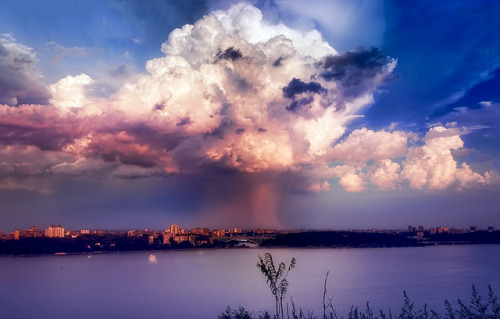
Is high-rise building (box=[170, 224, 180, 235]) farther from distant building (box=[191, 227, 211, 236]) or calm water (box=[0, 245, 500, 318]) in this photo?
calm water (box=[0, 245, 500, 318])

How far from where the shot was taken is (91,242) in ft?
260

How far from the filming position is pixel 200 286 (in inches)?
1479

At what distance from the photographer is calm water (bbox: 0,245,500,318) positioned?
89.2ft

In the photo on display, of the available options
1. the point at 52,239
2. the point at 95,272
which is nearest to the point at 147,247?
the point at 52,239

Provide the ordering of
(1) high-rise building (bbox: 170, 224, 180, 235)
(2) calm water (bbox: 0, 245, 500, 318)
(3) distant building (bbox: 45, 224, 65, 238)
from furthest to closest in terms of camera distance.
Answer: (1) high-rise building (bbox: 170, 224, 180, 235) → (3) distant building (bbox: 45, 224, 65, 238) → (2) calm water (bbox: 0, 245, 500, 318)

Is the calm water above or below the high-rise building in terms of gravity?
below

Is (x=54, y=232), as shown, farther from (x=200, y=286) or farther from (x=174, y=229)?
(x=200, y=286)

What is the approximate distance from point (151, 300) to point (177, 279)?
37.4 feet

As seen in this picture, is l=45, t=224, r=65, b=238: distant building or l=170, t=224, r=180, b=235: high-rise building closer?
l=45, t=224, r=65, b=238: distant building

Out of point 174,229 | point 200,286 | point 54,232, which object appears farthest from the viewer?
point 174,229

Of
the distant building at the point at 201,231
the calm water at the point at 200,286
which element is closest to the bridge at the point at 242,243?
the distant building at the point at 201,231

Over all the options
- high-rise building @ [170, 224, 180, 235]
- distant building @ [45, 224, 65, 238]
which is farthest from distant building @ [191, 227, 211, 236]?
distant building @ [45, 224, 65, 238]

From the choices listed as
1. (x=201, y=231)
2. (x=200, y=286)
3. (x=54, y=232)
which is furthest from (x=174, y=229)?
(x=200, y=286)

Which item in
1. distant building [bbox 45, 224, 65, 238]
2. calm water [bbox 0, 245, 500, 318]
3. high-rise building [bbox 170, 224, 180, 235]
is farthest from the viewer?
high-rise building [bbox 170, 224, 180, 235]
